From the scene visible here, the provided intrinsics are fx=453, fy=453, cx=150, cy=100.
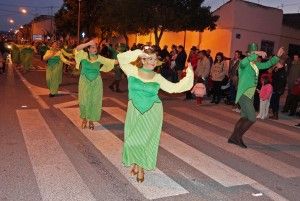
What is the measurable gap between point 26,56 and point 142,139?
2228 cm

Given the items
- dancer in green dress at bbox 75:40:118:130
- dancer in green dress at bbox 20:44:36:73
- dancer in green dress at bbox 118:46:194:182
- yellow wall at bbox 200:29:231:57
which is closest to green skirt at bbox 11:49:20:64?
dancer in green dress at bbox 20:44:36:73

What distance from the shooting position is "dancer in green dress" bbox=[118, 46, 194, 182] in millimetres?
6191

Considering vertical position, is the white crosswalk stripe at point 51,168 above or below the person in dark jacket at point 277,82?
below

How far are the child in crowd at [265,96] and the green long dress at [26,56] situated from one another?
16.6 m

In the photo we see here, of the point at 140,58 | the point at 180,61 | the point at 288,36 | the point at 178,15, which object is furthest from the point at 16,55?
the point at 140,58

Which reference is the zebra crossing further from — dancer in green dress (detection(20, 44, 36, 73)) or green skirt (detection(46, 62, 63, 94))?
dancer in green dress (detection(20, 44, 36, 73))

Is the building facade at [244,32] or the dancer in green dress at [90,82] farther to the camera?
the building facade at [244,32]

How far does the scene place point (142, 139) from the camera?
20.3 feet

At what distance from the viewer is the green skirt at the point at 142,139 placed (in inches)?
244

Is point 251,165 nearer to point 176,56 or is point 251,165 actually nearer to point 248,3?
point 176,56

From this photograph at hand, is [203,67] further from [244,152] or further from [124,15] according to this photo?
[124,15]

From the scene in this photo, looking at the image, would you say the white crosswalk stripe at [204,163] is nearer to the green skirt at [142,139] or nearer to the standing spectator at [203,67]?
the green skirt at [142,139]

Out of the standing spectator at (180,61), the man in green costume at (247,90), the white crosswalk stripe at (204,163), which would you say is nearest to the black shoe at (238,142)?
the man in green costume at (247,90)

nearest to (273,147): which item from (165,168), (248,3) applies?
(165,168)
